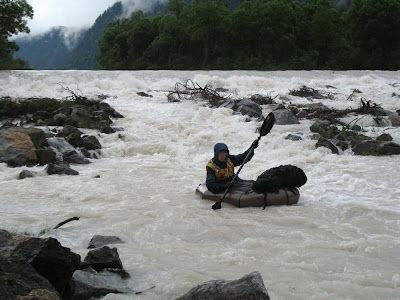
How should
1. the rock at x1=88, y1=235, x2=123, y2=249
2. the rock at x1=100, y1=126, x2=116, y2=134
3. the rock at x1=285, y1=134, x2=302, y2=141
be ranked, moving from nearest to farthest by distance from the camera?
the rock at x1=88, y1=235, x2=123, y2=249 → the rock at x1=285, y1=134, x2=302, y2=141 → the rock at x1=100, y1=126, x2=116, y2=134

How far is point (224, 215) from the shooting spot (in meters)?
4.96

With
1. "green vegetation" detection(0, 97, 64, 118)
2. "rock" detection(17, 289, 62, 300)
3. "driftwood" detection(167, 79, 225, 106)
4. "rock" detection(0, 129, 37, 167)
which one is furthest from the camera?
"driftwood" detection(167, 79, 225, 106)

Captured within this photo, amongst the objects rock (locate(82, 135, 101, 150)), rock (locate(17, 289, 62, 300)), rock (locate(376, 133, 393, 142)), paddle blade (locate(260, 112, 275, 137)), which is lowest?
rock (locate(82, 135, 101, 150))

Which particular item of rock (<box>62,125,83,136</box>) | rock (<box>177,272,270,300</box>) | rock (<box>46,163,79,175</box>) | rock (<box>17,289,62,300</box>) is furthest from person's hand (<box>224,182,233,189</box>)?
rock (<box>62,125,83,136</box>)

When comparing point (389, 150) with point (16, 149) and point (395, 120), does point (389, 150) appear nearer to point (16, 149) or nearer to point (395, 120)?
point (395, 120)

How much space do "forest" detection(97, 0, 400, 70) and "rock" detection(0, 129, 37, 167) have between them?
27531 mm

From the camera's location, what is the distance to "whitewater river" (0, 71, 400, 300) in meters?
3.23

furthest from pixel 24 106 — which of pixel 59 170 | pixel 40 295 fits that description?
pixel 40 295

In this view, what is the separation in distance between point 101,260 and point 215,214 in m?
2.19

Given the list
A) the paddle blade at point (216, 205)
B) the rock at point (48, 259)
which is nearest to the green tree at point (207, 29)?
the paddle blade at point (216, 205)

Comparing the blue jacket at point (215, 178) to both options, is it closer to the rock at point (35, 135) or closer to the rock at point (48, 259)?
the rock at point (48, 259)

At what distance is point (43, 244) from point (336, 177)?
17.5 feet

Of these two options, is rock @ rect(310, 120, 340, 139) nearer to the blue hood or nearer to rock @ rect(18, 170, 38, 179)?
the blue hood

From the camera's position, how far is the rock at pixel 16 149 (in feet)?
24.0
